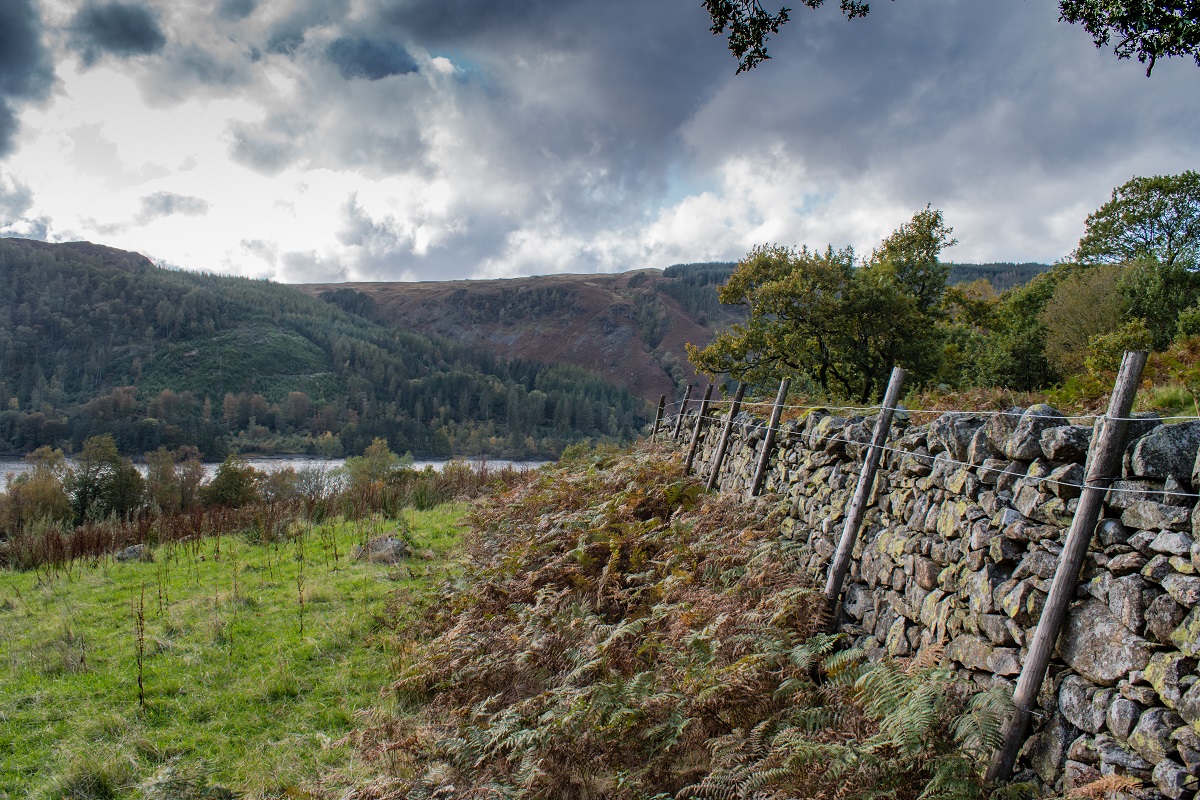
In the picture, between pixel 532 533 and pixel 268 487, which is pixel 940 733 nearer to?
pixel 532 533

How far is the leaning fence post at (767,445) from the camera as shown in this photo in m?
8.58

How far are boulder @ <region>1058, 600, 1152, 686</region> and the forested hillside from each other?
272ft

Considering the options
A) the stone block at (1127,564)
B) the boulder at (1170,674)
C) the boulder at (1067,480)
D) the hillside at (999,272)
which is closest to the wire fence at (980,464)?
the boulder at (1067,480)

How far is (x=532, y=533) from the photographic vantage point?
9.91 m

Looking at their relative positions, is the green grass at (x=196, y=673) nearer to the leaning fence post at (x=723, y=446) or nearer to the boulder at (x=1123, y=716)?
the leaning fence post at (x=723, y=446)

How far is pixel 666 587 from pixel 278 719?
3.98 m

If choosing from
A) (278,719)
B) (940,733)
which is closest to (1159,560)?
(940,733)

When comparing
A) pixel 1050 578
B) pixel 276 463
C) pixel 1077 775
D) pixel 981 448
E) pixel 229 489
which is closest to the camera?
pixel 1077 775

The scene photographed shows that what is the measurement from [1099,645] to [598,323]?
171 m

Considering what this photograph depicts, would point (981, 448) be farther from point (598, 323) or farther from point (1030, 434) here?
point (598, 323)

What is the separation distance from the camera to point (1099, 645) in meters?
3.14

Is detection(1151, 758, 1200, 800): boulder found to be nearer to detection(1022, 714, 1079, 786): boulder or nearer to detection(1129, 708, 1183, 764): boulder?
detection(1129, 708, 1183, 764): boulder

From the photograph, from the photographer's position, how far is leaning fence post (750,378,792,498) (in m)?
8.58

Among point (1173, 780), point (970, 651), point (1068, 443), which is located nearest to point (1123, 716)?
point (1173, 780)
